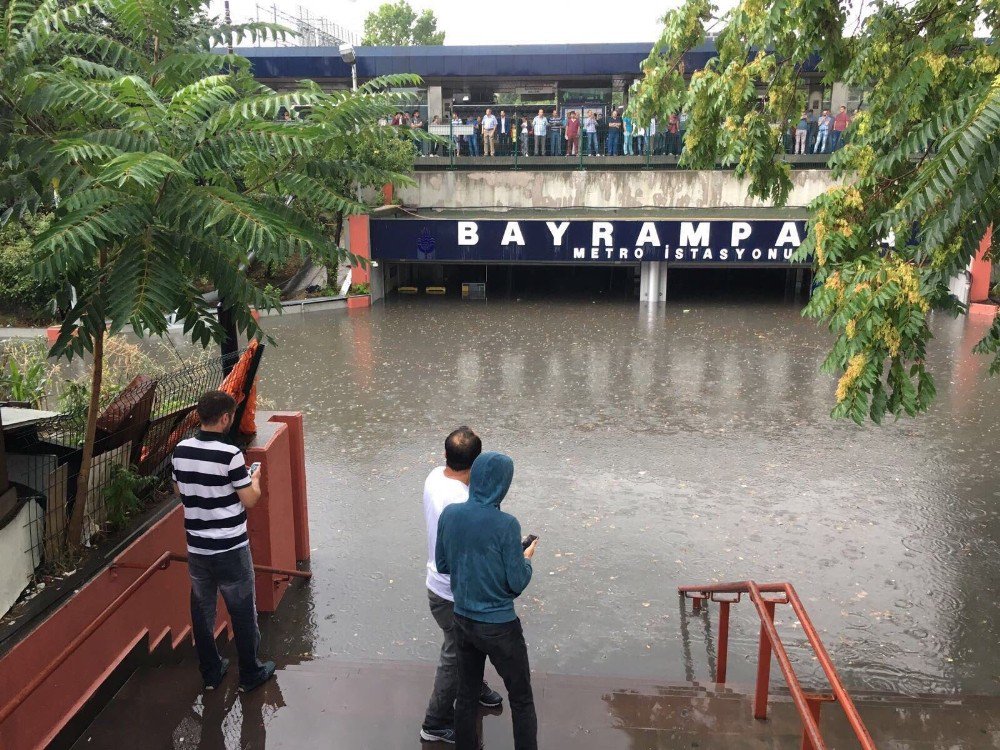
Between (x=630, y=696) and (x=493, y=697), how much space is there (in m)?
0.92

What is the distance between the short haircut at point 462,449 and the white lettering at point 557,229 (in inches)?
774

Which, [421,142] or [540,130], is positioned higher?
[540,130]

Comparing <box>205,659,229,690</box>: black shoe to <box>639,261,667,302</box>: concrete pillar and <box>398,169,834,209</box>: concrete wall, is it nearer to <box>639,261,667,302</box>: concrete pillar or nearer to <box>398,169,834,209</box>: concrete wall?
<box>639,261,667,302</box>: concrete pillar

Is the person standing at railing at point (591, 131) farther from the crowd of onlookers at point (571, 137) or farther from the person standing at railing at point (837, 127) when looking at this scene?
the person standing at railing at point (837, 127)

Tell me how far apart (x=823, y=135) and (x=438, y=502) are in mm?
25760

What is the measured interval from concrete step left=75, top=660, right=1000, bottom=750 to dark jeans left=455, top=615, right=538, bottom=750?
1.45ft

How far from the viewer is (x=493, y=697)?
5.05 m

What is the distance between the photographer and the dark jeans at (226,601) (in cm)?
502

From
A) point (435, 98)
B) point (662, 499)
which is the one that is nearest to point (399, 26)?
point (435, 98)

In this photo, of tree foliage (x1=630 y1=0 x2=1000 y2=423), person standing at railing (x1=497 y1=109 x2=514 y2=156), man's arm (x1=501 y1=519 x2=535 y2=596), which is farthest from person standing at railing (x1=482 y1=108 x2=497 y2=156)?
man's arm (x1=501 y1=519 x2=535 y2=596)

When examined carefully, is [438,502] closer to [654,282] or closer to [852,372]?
[852,372]

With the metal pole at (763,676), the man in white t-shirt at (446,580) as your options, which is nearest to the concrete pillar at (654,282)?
the metal pole at (763,676)

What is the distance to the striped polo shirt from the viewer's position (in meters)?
4.81

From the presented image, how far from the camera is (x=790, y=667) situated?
14.0 ft
